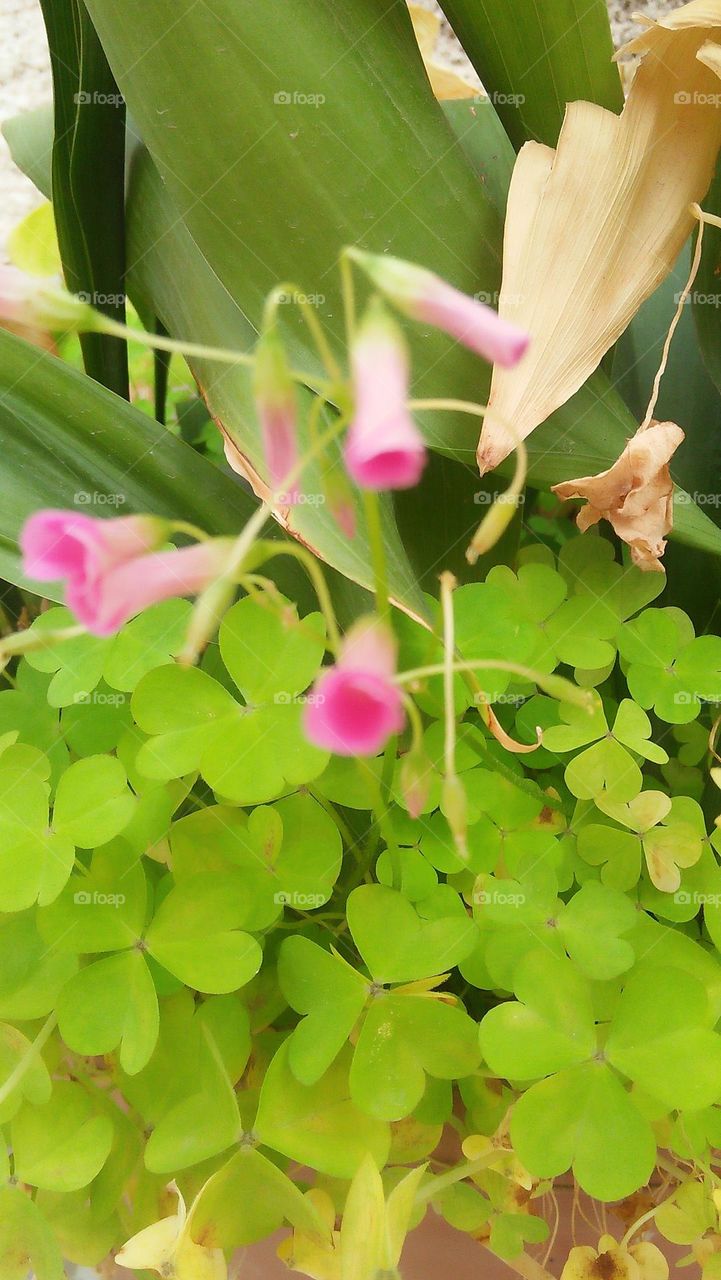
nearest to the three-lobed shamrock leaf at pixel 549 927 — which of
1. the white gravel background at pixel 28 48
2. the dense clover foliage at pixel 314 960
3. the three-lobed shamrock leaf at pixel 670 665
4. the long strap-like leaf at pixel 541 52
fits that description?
the dense clover foliage at pixel 314 960

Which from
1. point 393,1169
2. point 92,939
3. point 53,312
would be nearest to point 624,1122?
point 393,1169

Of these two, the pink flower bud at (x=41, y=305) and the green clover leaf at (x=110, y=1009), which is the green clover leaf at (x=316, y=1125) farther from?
the pink flower bud at (x=41, y=305)

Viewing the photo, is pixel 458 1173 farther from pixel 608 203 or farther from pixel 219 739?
pixel 608 203

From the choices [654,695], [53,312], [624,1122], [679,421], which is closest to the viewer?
[53,312]

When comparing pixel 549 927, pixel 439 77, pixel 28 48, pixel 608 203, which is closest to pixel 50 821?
pixel 549 927

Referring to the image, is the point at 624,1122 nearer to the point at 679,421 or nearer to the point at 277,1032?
the point at 277,1032
